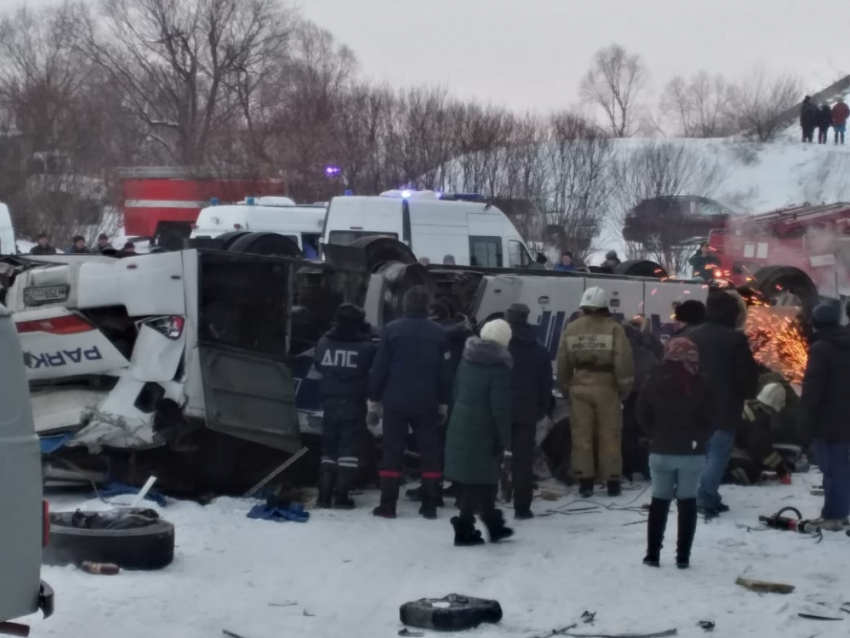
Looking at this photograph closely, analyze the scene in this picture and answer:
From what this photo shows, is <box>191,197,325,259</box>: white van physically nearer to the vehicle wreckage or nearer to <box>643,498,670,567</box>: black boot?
the vehicle wreckage

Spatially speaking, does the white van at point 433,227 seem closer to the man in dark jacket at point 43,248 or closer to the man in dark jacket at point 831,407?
the man in dark jacket at point 43,248

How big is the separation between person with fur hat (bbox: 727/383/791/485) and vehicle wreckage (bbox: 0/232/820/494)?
3.77 meters

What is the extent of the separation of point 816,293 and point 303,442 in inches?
478

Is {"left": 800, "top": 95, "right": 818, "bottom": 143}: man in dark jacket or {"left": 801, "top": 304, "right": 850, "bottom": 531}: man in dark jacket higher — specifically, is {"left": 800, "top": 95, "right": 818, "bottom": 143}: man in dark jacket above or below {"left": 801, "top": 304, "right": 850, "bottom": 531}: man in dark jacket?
above

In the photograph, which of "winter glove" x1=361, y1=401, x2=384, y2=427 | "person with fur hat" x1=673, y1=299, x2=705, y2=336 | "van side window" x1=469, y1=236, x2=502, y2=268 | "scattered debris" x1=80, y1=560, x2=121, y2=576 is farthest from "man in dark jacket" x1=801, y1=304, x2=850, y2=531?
"van side window" x1=469, y1=236, x2=502, y2=268

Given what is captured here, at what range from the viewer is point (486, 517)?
921cm

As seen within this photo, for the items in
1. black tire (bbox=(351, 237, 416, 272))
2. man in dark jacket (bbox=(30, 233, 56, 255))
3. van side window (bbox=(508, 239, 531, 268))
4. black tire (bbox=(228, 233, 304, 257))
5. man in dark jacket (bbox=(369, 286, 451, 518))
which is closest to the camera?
man in dark jacket (bbox=(369, 286, 451, 518))

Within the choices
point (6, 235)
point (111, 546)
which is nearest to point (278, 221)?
point (6, 235)

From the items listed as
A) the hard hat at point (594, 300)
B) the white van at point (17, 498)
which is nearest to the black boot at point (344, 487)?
the hard hat at point (594, 300)

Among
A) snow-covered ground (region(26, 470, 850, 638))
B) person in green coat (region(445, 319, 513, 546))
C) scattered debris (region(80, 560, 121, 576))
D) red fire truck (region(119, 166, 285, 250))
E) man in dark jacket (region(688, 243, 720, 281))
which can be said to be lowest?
snow-covered ground (region(26, 470, 850, 638))

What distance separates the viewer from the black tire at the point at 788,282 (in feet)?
65.7

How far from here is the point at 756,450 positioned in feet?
38.2

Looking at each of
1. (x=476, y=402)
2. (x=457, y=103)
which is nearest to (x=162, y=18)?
(x=457, y=103)

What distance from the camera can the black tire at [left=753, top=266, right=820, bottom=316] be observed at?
65.7 ft
